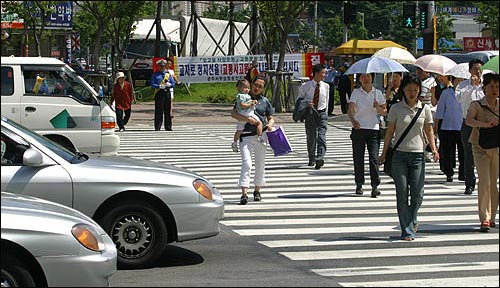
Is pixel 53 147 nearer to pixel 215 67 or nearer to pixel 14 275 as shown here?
pixel 14 275

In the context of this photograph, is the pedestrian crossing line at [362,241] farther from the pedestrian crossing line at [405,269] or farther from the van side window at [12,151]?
the van side window at [12,151]

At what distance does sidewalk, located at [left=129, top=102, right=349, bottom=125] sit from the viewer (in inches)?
1262

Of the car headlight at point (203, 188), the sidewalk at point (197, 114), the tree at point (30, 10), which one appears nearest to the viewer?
the car headlight at point (203, 188)

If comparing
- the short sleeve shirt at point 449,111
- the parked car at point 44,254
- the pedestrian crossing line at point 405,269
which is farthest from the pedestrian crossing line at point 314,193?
the parked car at point 44,254

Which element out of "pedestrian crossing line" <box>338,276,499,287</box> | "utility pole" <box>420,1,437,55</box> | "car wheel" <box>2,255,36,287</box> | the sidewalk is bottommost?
the sidewalk

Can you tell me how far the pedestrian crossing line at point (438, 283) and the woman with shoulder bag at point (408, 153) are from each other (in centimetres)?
206

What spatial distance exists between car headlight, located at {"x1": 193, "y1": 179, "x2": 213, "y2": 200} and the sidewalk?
21228 mm

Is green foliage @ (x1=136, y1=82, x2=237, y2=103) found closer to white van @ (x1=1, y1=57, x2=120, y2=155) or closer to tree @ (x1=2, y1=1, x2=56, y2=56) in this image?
tree @ (x1=2, y1=1, x2=56, y2=56)

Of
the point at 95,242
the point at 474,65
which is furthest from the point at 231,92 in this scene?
the point at 95,242

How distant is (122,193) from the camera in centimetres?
946

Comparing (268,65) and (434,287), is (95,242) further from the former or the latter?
(268,65)

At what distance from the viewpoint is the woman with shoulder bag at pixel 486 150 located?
11430 millimetres

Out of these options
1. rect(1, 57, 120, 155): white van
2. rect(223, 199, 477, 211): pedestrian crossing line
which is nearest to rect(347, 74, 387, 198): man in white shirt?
rect(223, 199, 477, 211): pedestrian crossing line

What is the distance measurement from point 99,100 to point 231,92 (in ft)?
88.4
